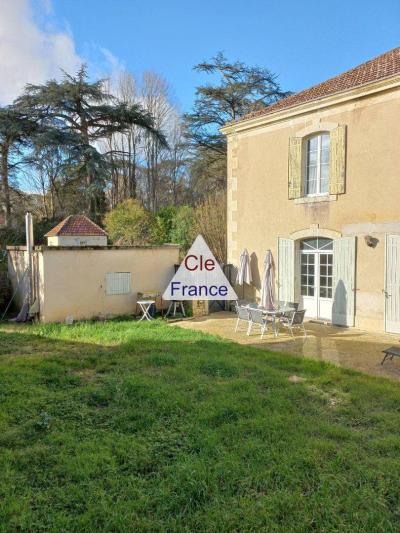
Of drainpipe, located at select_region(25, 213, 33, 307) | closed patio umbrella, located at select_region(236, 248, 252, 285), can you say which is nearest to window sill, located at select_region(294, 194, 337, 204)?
closed patio umbrella, located at select_region(236, 248, 252, 285)

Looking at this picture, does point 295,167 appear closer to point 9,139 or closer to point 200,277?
point 200,277

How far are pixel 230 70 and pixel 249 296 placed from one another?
55.4 ft

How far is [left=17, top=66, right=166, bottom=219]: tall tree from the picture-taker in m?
22.8

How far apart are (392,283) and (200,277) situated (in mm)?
4422

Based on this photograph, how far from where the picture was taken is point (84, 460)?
11.3 feet

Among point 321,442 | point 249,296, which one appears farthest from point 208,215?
point 321,442

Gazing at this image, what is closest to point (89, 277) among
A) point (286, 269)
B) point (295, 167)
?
point (286, 269)

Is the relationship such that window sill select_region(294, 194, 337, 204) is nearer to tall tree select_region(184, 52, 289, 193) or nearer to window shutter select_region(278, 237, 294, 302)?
window shutter select_region(278, 237, 294, 302)

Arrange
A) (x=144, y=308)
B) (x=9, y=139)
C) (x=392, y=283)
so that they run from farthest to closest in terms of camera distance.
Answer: (x=9, y=139), (x=144, y=308), (x=392, y=283)

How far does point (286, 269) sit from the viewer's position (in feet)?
37.4

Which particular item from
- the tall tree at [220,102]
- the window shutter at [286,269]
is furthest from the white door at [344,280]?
the tall tree at [220,102]

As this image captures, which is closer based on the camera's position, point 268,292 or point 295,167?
point 268,292

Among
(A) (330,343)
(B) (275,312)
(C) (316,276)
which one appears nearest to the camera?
(A) (330,343)

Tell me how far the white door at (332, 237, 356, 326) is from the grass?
3.85m
